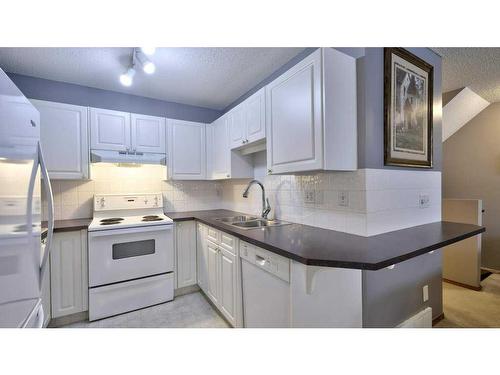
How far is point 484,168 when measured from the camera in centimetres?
315

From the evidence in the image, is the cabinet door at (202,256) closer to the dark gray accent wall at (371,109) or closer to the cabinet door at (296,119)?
the cabinet door at (296,119)

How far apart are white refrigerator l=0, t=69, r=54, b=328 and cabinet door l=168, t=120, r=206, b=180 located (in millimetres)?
1601

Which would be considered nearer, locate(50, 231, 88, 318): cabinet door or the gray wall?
locate(50, 231, 88, 318): cabinet door

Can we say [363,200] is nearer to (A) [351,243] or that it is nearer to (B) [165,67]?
(A) [351,243]

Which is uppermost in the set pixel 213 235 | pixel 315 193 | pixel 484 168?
pixel 484 168

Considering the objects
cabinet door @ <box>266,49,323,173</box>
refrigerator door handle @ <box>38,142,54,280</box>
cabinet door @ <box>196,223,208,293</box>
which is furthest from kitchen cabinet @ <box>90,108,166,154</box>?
cabinet door @ <box>266,49,323,173</box>

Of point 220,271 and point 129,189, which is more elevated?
point 129,189

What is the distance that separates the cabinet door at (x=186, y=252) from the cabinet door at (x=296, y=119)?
49.0 inches

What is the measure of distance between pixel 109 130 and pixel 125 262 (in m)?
1.36

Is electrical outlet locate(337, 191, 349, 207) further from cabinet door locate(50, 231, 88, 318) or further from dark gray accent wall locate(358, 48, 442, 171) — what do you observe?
cabinet door locate(50, 231, 88, 318)

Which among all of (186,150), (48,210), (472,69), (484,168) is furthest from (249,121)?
(484,168)

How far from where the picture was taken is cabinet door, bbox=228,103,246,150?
6.98 feet

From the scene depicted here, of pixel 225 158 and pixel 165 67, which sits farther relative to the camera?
pixel 225 158
